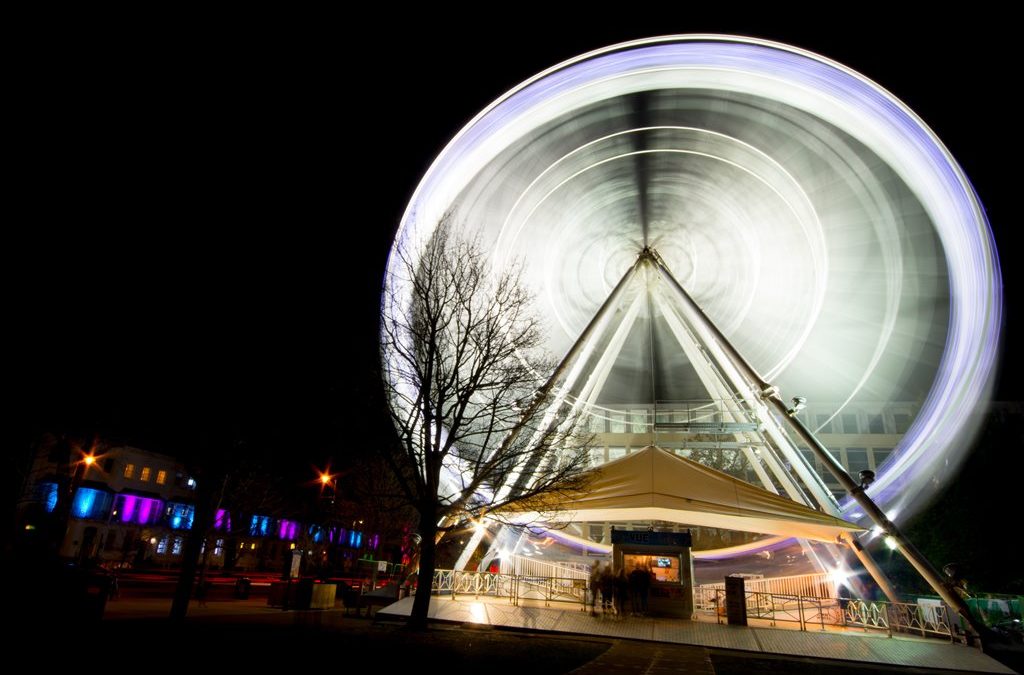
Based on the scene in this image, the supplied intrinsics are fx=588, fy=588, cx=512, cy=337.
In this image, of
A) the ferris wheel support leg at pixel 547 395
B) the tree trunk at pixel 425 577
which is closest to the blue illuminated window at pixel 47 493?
the ferris wheel support leg at pixel 547 395

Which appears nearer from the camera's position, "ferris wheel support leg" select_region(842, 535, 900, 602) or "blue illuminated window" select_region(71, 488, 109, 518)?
"ferris wheel support leg" select_region(842, 535, 900, 602)

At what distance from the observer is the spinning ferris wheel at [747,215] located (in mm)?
14906

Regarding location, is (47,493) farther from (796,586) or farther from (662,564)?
(796,586)

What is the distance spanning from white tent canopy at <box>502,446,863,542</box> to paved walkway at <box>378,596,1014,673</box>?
7.30 ft

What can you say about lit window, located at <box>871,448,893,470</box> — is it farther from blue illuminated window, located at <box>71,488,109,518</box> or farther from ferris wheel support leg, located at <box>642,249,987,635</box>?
blue illuminated window, located at <box>71,488,109,518</box>

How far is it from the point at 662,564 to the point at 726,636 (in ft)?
10.0

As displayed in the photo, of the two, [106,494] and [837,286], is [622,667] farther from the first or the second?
[106,494]

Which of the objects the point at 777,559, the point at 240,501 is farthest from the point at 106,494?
the point at 777,559

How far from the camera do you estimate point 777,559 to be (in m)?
18.2

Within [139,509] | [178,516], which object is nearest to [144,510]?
[139,509]

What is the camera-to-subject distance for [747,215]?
18.6 meters

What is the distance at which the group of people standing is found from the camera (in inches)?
560

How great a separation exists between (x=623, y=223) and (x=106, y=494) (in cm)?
3836

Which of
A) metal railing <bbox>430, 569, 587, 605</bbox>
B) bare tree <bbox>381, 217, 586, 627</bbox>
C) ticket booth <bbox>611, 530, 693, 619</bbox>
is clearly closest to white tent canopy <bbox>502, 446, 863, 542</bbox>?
ticket booth <bbox>611, 530, 693, 619</bbox>
